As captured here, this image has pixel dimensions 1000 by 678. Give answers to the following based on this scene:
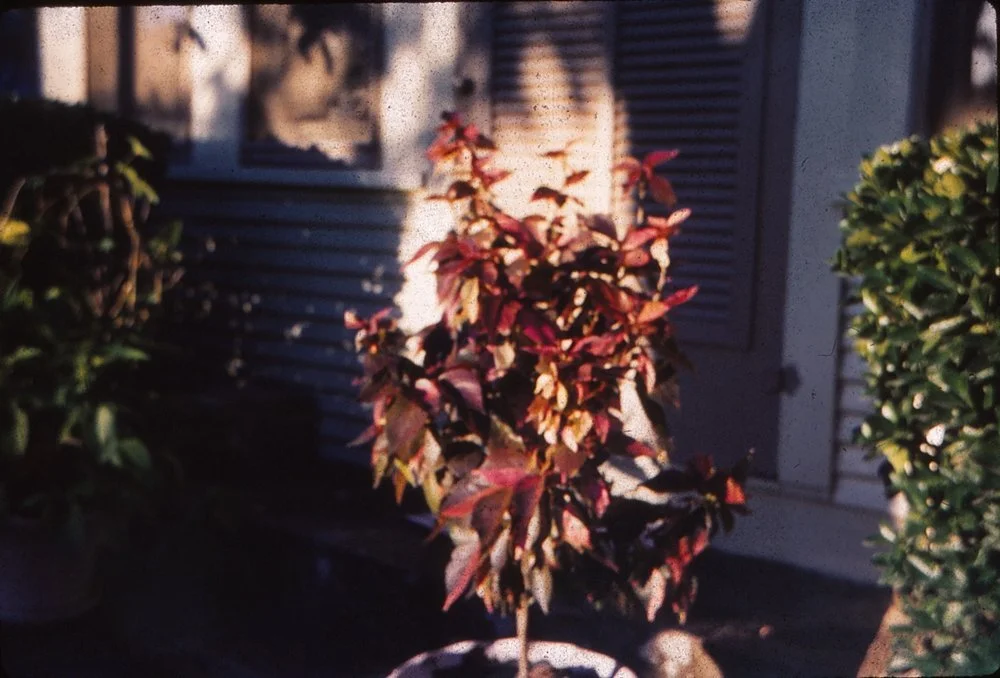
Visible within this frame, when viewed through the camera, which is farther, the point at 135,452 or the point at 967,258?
the point at 135,452

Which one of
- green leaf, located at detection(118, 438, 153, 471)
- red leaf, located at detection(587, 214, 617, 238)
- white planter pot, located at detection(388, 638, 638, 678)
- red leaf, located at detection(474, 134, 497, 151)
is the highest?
red leaf, located at detection(474, 134, 497, 151)

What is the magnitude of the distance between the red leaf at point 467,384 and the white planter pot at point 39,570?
2.31 metres

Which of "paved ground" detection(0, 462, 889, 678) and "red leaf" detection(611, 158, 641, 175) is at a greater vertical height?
"red leaf" detection(611, 158, 641, 175)

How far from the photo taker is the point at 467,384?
252 cm

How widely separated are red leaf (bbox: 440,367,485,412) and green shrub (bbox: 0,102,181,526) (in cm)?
215

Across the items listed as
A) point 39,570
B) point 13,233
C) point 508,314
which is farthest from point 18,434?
point 508,314

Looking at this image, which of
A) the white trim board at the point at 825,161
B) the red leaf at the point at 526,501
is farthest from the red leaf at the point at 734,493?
the white trim board at the point at 825,161

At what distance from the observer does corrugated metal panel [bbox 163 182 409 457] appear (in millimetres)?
5988

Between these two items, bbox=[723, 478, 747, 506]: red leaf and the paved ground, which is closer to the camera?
bbox=[723, 478, 747, 506]: red leaf

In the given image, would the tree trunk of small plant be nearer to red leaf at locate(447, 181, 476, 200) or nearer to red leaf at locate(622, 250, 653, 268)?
red leaf at locate(622, 250, 653, 268)

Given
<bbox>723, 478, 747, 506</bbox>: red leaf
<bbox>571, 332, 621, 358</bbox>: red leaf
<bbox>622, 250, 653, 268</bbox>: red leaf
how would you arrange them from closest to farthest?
<bbox>571, 332, 621, 358</bbox>: red leaf, <bbox>622, 250, 653, 268</bbox>: red leaf, <bbox>723, 478, 747, 506</bbox>: red leaf

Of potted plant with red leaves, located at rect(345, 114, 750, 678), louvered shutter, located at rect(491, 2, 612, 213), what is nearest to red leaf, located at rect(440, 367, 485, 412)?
potted plant with red leaves, located at rect(345, 114, 750, 678)

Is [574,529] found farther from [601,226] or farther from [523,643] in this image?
[601,226]

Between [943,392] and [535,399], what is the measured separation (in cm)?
115
